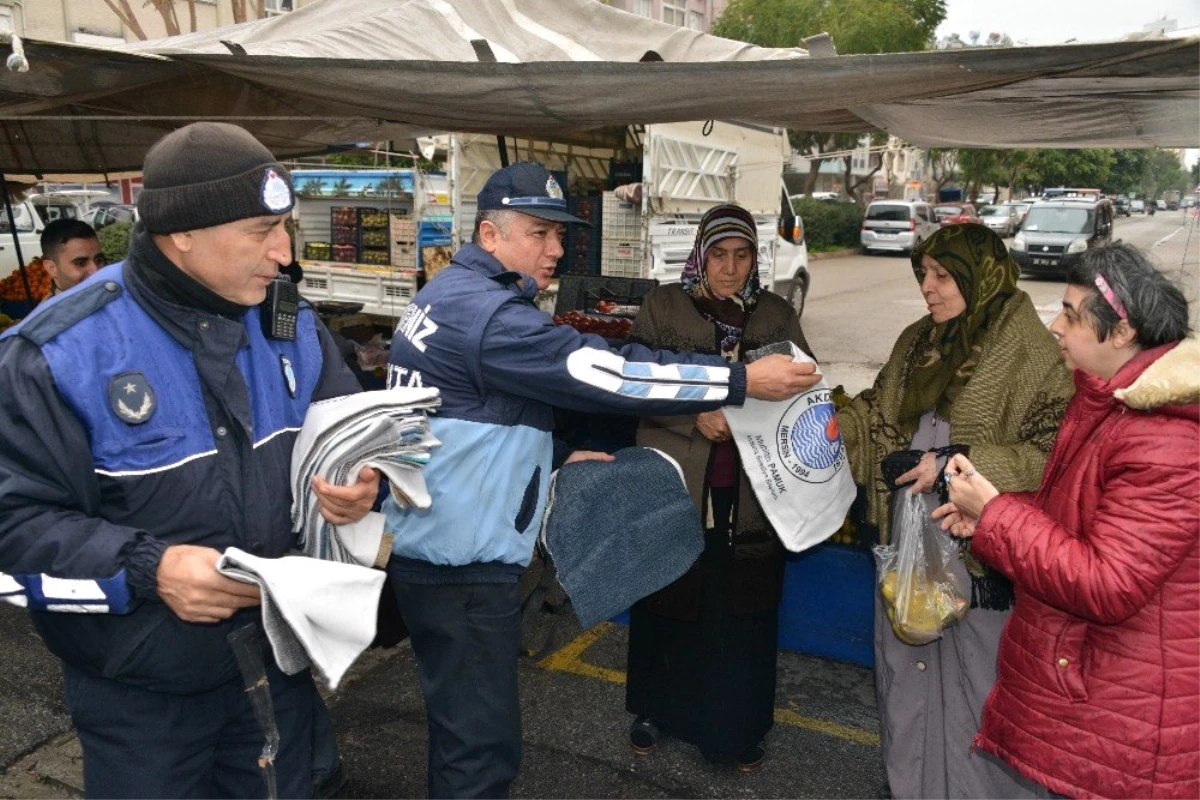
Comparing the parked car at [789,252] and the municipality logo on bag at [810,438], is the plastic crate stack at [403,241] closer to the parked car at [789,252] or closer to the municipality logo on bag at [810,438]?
the parked car at [789,252]

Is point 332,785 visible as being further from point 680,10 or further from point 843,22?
point 680,10

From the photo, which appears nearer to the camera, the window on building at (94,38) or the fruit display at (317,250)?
the fruit display at (317,250)

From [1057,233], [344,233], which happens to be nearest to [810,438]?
[344,233]

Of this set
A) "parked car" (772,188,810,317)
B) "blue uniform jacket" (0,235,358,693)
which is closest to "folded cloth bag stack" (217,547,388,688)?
"blue uniform jacket" (0,235,358,693)

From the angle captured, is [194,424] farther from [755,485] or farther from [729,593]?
[729,593]

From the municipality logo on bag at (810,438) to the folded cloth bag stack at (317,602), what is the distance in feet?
5.37

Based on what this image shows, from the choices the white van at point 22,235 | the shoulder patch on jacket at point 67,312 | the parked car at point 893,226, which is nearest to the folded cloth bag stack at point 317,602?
the shoulder patch on jacket at point 67,312

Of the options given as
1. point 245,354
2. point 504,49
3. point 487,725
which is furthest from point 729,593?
point 504,49

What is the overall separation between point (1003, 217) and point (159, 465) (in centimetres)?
3797

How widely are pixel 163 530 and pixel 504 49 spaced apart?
7.13ft

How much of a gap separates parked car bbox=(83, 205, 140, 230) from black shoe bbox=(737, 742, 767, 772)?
53.8ft

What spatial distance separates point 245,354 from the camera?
6.17ft

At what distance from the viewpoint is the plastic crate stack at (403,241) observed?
10289 mm

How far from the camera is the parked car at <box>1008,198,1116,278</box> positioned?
22.5 meters
